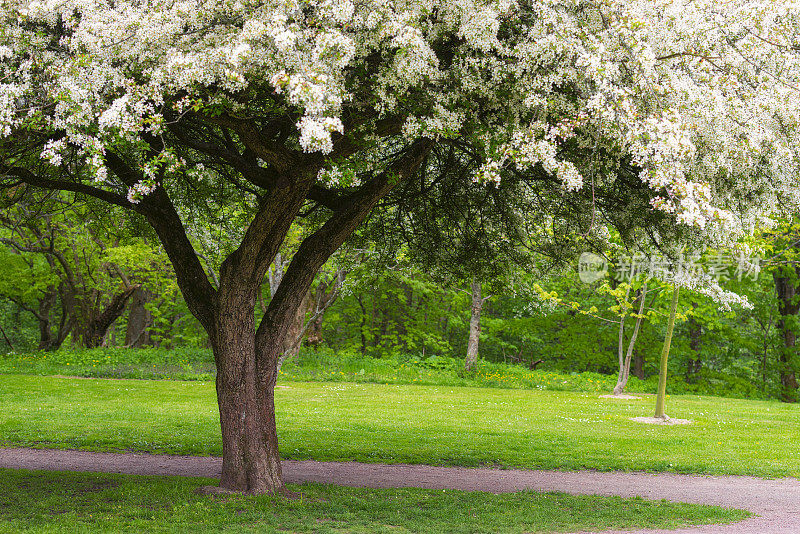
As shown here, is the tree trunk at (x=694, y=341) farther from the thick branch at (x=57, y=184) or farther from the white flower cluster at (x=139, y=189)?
the white flower cluster at (x=139, y=189)

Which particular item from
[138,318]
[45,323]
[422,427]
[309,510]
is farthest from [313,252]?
[45,323]

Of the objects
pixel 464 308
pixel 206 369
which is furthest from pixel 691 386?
pixel 206 369

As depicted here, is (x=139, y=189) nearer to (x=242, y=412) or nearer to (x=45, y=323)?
(x=242, y=412)

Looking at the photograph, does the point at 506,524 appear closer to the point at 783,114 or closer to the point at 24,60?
the point at 783,114

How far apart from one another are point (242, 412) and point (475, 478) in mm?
4000

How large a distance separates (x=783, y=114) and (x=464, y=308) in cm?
3433

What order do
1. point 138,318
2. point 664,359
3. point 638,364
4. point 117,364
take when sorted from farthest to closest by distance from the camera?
point 638,364
point 138,318
point 117,364
point 664,359

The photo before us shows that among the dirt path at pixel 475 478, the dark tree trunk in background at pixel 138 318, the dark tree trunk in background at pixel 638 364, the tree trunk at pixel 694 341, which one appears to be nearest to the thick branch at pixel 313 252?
the dirt path at pixel 475 478

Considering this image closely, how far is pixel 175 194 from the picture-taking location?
36.2 feet

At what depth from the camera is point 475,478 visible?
10.7m

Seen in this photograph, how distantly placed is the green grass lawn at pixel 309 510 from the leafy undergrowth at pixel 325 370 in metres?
15.2

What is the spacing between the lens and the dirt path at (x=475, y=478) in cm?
980

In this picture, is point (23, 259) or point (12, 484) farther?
point (23, 259)

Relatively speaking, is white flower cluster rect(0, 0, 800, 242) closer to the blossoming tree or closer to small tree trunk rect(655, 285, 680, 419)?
the blossoming tree
